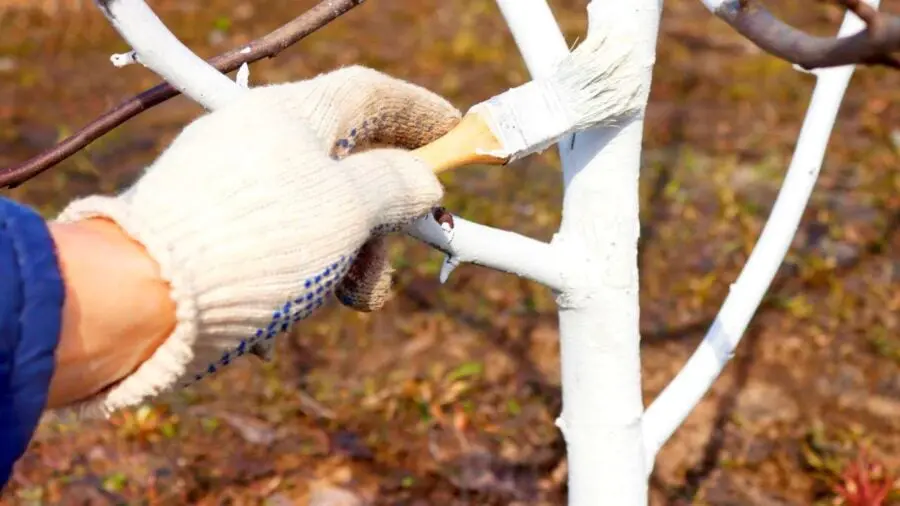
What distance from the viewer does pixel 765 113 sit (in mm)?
3971

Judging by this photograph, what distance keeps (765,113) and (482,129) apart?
303cm

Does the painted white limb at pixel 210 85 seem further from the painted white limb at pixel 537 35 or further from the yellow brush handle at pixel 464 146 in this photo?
the painted white limb at pixel 537 35

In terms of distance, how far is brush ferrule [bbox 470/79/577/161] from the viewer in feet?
4.04

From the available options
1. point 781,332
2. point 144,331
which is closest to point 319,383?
point 781,332

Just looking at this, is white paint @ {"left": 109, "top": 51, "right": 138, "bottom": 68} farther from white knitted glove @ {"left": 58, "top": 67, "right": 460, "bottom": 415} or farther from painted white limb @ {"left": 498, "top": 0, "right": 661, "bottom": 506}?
painted white limb @ {"left": 498, "top": 0, "right": 661, "bottom": 506}

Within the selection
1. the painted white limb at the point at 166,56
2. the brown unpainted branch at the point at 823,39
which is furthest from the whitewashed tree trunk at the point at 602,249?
the brown unpainted branch at the point at 823,39

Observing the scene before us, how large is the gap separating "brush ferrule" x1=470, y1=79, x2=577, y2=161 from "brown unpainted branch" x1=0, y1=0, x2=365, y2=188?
317mm

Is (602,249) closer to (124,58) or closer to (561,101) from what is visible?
(561,101)

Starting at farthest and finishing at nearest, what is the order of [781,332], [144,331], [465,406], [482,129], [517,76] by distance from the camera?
[517,76]
[781,332]
[465,406]
[482,129]
[144,331]

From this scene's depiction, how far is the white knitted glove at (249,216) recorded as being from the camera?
970mm

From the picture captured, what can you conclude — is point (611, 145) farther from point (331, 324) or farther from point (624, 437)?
point (331, 324)

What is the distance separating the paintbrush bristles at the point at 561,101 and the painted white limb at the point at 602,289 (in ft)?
0.15

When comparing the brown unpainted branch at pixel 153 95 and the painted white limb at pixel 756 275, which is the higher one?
the brown unpainted branch at pixel 153 95

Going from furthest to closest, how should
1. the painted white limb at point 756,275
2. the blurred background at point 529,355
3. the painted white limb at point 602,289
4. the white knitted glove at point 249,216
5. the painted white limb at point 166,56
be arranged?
the blurred background at point 529,355
the painted white limb at point 756,275
the painted white limb at point 602,289
the painted white limb at point 166,56
the white knitted glove at point 249,216
